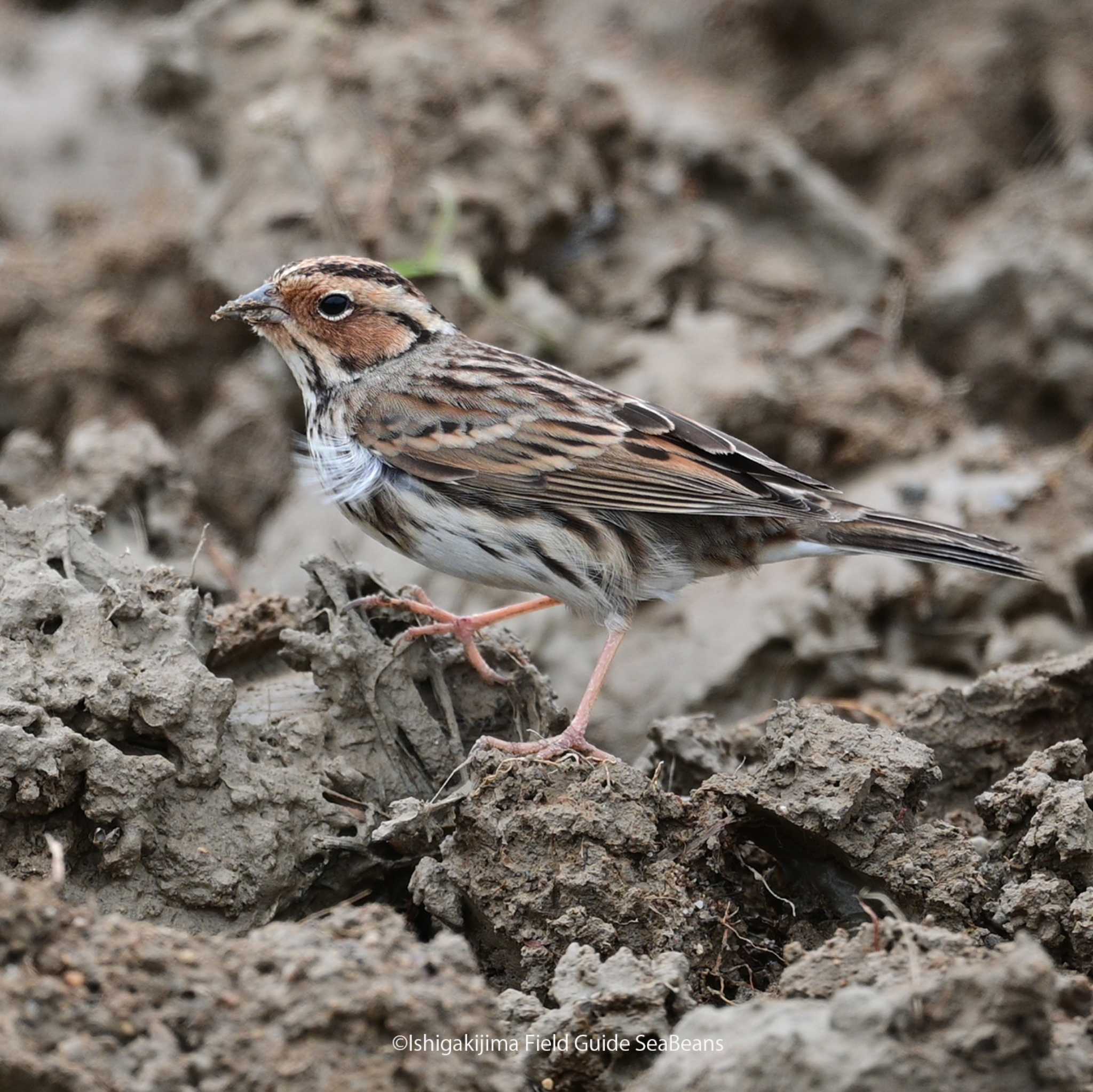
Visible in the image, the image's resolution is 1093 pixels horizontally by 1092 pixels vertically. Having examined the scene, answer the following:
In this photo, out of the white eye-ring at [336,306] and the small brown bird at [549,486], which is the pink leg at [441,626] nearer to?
the small brown bird at [549,486]

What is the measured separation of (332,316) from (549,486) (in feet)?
3.84

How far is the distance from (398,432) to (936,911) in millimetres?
2662

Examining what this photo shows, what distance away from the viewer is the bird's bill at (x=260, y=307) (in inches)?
236

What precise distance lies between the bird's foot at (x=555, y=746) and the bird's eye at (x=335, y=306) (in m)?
1.93

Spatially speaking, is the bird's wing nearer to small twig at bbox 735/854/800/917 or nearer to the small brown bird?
the small brown bird

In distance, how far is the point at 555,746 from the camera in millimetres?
4867

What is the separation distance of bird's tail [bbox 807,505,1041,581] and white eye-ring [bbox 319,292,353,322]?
2.00 metres

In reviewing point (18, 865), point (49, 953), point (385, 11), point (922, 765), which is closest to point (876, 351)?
point (385, 11)

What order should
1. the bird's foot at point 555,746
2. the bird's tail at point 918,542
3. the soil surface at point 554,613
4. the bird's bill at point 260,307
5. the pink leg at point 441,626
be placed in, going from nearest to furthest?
the soil surface at point 554,613 < the bird's foot at point 555,746 < the pink leg at point 441,626 < the bird's tail at point 918,542 < the bird's bill at point 260,307

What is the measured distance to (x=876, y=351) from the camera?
8.38 meters

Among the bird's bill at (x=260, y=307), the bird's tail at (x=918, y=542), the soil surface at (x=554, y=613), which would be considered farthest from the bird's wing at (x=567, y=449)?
the soil surface at (x=554, y=613)

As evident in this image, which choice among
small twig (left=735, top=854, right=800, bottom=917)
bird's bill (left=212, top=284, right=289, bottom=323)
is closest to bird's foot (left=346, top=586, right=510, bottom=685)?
small twig (left=735, top=854, right=800, bottom=917)

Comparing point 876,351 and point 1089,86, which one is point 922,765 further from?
point 1089,86

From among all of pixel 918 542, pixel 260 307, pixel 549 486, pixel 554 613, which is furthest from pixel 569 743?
pixel 554 613
